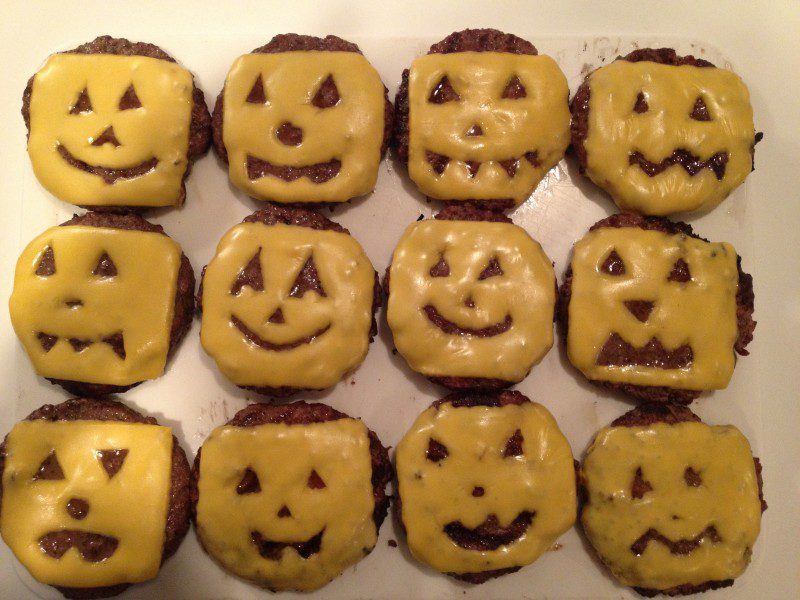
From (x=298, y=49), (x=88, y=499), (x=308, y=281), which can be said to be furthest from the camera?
(x=298, y=49)

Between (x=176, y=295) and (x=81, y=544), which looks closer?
(x=81, y=544)

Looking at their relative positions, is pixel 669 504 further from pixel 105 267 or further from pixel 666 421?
pixel 105 267

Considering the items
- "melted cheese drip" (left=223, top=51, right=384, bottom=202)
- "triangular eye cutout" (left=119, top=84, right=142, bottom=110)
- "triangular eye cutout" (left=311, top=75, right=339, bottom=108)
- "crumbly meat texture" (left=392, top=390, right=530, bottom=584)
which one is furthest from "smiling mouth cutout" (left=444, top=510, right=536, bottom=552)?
"triangular eye cutout" (left=119, top=84, right=142, bottom=110)

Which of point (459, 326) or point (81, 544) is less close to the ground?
point (459, 326)

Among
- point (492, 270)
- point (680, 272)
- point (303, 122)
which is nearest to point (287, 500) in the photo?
point (492, 270)

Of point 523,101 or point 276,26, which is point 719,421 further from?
point 276,26

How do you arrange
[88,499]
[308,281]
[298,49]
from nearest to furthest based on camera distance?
1. [88,499]
2. [308,281]
3. [298,49]
